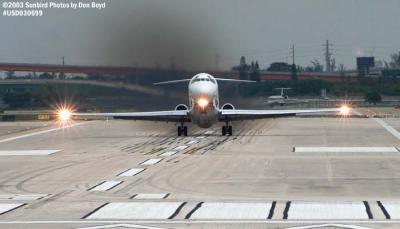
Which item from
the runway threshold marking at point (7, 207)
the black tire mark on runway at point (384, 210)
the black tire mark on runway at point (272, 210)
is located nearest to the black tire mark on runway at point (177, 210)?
the black tire mark on runway at point (272, 210)

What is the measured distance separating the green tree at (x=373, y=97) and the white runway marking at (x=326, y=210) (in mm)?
121772

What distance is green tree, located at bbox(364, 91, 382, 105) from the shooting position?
145 meters

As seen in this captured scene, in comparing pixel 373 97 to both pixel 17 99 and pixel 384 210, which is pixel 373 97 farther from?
pixel 384 210

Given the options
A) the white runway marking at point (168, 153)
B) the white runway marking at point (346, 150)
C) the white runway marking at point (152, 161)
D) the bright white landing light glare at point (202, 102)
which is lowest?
the white runway marking at point (346, 150)

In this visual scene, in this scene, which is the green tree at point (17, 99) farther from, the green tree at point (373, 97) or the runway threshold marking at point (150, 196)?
the runway threshold marking at point (150, 196)

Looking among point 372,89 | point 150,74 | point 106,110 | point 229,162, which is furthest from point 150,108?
point 372,89

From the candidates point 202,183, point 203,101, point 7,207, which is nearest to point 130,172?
point 202,183

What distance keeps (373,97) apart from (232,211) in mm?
124365

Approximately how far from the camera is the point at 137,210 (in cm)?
2506

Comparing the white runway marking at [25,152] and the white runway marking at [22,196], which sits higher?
the white runway marking at [22,196]

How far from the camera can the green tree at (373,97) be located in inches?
5689

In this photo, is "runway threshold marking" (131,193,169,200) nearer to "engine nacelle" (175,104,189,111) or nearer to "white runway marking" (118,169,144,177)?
"white runway marking" (118,169,144,177)

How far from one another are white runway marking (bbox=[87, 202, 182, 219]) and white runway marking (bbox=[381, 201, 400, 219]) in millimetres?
6956

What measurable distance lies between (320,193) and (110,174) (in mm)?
12010
